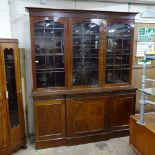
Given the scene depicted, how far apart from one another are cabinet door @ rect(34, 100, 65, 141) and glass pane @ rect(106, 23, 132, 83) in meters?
1.06

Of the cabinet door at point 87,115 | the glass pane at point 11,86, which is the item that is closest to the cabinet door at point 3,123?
the glass pane at point 11,86

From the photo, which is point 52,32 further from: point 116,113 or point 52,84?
point 116,113

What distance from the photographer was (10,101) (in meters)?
2.93

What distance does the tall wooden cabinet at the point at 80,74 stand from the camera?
2990mm

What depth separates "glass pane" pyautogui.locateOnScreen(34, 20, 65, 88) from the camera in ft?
A: 9.75

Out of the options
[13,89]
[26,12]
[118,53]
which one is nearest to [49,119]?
[13,89]

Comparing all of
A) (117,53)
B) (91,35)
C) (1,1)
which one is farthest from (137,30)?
(1,1)

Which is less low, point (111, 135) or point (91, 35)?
point (91, 35)

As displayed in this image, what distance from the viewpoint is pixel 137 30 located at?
12.3 ft

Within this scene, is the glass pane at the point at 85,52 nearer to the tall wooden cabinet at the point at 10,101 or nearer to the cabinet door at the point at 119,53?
the cabinet door at the point at 119,53

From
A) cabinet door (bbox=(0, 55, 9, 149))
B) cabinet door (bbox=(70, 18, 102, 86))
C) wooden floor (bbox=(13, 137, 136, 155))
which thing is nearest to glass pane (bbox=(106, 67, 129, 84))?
cabinet door (bbox=(70, 18, 102, 86))

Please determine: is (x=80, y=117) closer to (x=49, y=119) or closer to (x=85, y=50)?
(x=49, y=119)

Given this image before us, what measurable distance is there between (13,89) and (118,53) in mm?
1981

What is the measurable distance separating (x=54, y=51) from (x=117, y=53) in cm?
118
